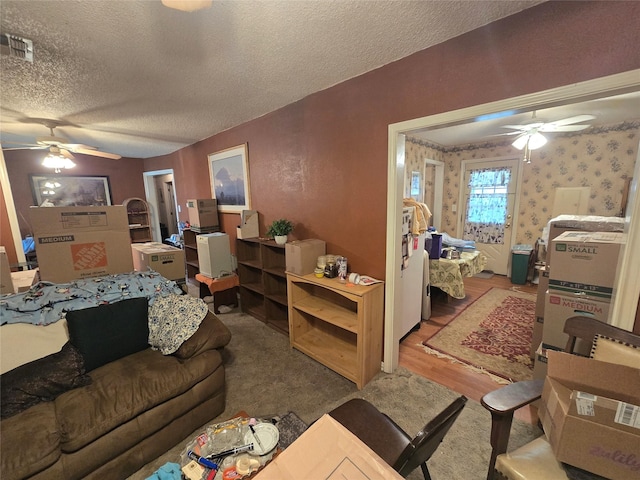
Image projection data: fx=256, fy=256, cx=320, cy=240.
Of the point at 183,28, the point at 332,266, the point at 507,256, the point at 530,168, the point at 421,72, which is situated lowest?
the point at 507,256

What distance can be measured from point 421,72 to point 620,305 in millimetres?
1765

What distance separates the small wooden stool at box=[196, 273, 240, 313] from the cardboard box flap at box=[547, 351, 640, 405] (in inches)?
124

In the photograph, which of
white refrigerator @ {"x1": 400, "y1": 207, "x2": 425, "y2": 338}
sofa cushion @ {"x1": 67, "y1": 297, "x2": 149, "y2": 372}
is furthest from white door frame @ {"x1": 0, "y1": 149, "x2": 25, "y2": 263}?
white refrigerator @ {"x1": 400, "y1": 207, "x2": 425, "y2": 338}

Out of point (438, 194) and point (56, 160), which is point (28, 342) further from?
point (438, 194)

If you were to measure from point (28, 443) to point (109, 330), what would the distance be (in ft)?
2.14

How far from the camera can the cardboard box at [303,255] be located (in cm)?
239

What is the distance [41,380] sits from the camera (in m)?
1.44

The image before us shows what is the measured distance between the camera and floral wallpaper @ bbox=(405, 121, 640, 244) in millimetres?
3604

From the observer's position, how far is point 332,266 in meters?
2.33

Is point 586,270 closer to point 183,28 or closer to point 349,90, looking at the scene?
point 349,90

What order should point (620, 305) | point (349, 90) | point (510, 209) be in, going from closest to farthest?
point (620, 305), point (349, 90), point (510, 209)

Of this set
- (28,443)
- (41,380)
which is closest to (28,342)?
(41,380)

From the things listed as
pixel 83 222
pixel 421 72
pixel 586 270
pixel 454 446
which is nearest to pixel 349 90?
pixel 421 72

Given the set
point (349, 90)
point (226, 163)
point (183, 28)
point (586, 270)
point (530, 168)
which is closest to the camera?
point (183, 28)
